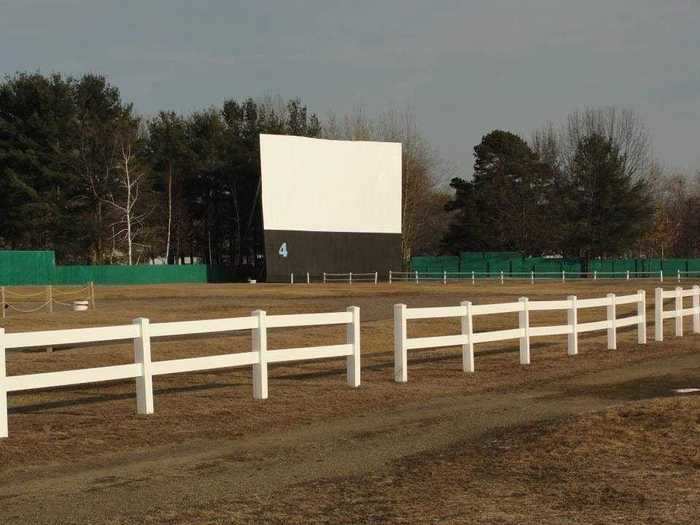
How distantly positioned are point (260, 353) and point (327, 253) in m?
60.1

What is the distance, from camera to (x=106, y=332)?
1156 centimetres

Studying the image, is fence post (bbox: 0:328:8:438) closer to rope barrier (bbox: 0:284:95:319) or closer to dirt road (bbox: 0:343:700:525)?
dirt road (bbox: 0:343:700:525)

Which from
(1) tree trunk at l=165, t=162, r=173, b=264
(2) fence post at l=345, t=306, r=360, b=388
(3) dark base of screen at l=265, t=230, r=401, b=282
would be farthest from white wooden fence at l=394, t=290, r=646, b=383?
(1) tree trunk at l=165, t=162, r=173, b=264

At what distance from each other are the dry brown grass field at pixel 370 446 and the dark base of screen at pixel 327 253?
5242 cm

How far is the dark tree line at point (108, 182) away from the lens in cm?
7650

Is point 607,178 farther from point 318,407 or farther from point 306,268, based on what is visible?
point 318,407

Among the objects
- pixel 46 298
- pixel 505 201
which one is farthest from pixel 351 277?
pixel 46 298

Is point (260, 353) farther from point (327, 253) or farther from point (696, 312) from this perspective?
point (327, 253)

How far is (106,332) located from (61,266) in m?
64.8

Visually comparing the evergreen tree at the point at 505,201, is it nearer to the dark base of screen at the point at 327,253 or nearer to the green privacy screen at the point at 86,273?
the dark base of screen at the point at 327,253

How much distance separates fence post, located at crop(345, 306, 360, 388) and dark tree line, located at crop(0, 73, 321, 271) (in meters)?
61.4

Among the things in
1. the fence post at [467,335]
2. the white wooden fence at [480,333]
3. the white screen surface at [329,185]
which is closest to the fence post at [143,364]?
the white wooden fence at [480,333]

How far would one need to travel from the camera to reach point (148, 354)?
38.4 ft

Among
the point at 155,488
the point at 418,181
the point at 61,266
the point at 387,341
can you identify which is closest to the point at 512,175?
the point at 418,181
